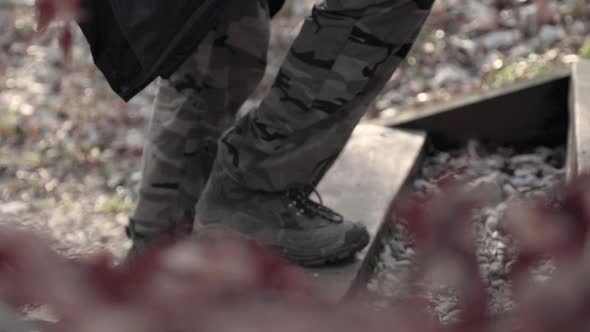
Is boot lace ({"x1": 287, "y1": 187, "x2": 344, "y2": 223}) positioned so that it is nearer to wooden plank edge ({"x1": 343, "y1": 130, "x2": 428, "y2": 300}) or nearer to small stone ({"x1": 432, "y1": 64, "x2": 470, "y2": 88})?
wooden plank edge ({"x1": 343, "y1": 130, "x2": 428, "y2": 300})

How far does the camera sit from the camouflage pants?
2.23 meters

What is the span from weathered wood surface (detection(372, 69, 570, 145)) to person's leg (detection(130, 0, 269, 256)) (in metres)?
1.14

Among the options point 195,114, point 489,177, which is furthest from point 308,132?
point 489,177

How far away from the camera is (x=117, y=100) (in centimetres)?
515

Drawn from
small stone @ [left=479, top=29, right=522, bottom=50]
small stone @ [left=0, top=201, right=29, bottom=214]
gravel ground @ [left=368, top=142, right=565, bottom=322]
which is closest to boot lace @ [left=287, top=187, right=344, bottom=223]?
gravel ground @ [left=368, top=142, right=565, bottom=322]

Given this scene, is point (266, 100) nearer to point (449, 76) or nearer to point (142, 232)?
point (142, 232)

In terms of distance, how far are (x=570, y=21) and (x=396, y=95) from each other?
0.88 m

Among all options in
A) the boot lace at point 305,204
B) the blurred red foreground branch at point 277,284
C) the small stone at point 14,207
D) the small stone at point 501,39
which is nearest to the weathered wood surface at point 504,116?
the small stone at point 501,39

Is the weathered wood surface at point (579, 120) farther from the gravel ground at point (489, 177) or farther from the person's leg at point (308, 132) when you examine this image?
the person's leg at point (308, 132)

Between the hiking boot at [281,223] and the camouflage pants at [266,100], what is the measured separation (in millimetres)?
55

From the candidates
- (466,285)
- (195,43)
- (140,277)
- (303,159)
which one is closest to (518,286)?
(466,285)

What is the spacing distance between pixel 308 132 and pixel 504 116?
150 centimetres

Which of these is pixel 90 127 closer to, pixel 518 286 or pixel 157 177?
pixel 157 177

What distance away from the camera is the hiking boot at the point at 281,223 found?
2.50 m
